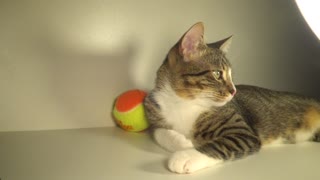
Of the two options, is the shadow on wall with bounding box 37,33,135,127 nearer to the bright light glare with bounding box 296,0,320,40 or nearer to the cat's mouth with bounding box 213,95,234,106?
the cat's mouth with bounding box 213,95,234,106

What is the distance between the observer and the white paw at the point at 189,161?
873 millimetres

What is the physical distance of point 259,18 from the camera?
4.99 ft

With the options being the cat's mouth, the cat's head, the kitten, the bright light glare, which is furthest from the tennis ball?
the bright light glare

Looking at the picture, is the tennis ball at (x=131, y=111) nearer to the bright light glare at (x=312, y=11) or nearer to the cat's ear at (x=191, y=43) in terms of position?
the cat's ear at (x=191, y=43)

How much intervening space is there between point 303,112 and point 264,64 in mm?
358

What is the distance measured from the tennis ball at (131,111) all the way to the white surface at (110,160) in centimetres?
7

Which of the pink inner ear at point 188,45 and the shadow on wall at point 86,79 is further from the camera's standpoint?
the shadow on wall at point 86,79

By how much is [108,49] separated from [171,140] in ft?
1.55

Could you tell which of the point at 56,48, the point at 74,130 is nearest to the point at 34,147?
the point at 74,130

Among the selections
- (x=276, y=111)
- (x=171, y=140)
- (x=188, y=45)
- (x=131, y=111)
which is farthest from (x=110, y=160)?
(x=276, y=111)

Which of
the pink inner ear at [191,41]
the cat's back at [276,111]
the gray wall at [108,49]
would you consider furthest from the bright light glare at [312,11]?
the gray wall at [108,49]

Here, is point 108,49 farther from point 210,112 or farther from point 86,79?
point 210,112

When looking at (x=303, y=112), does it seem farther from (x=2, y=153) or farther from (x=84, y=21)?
(x=2, y=153)

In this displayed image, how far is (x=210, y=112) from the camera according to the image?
3.67ft
